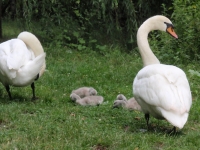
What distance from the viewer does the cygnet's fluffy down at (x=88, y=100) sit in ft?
21.7

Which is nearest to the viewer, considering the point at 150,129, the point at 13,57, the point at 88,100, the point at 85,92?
the point at 150,129

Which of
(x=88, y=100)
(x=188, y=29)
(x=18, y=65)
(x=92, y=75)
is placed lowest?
(x=92, y=75)

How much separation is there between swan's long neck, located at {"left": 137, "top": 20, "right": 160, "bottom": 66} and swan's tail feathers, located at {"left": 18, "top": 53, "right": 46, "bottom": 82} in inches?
49.0

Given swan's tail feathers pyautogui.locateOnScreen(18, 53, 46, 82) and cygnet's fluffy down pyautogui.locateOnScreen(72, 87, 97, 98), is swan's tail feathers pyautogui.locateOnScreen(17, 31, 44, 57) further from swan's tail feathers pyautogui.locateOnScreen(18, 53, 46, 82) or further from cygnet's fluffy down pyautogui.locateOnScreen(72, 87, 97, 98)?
cygnet's fluffy down pyautogui.locateOnScreen(72, 87, 97, 98)

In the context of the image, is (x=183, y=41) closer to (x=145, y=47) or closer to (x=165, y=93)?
(x=145, y=47)

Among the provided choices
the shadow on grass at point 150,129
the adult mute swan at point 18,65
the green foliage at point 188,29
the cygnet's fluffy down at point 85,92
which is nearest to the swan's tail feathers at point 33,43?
the adult mute swan at point 18,65

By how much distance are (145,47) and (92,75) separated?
2.47 meters

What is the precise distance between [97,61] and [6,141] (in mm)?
5544

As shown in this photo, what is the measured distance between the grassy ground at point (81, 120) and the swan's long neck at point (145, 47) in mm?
682

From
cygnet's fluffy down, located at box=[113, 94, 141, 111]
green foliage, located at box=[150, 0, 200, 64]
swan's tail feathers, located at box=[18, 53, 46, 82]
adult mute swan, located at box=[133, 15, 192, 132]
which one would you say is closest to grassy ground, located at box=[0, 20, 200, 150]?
cygnet's fluffy down, located at box=[113, 94, 141, 111]

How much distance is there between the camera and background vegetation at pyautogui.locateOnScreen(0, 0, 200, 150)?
16.2 ft

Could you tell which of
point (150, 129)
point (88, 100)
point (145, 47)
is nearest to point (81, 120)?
point (150, 129)

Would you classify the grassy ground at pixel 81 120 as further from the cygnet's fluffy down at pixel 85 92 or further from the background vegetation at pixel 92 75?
the cygnet's fluffy down at pixel 85 92

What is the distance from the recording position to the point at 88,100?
664cm
